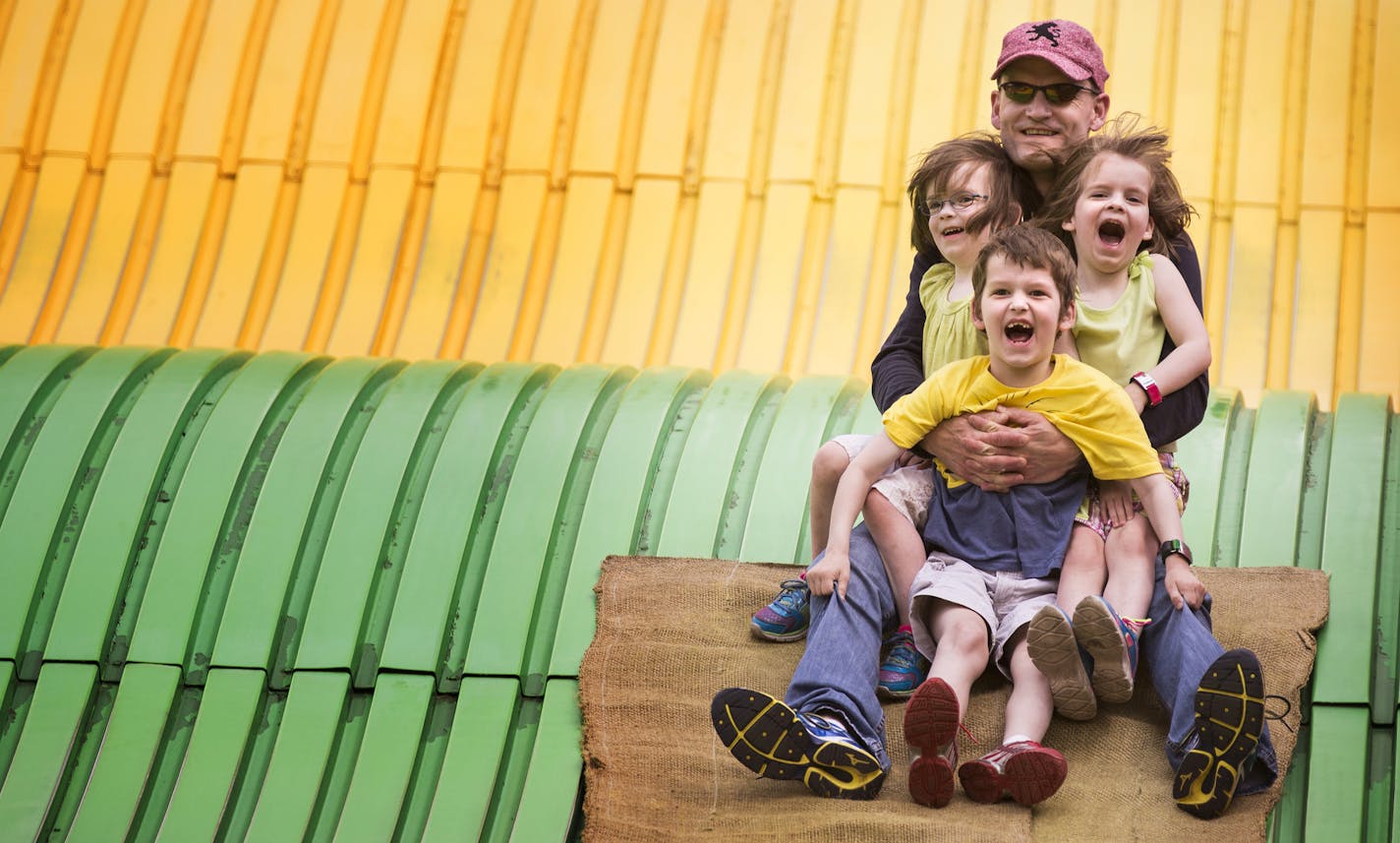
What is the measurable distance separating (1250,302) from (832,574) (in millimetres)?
2919

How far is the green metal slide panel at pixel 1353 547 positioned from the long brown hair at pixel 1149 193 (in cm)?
85

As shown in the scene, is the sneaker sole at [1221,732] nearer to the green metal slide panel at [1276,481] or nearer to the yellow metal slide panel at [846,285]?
the green metal slide panel at [1276,481]

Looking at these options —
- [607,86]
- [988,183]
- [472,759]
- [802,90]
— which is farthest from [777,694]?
[607,86]

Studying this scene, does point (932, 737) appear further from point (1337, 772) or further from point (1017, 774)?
point (1337, 772)

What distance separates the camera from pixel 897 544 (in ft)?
11.9

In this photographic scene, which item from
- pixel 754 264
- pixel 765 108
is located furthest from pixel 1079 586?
pixel 765 108

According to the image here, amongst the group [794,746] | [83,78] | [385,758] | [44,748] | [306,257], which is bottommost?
[44,748]

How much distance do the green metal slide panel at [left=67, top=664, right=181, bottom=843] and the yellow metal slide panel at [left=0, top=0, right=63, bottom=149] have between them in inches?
132

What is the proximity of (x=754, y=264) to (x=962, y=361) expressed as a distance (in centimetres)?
256

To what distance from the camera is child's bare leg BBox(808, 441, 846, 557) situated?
3.68 m

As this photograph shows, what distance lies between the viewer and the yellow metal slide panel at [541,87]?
21.3ft

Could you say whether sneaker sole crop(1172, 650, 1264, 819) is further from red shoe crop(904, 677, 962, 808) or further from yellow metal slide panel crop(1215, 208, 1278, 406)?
yellow metal slide panel crop(1215, 208, 1278, 406)

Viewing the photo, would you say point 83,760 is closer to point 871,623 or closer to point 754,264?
point 871,623

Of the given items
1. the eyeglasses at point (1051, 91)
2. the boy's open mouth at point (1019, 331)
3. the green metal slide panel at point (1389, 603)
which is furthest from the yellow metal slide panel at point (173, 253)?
the green metal slide panel at point (1389, 603)
